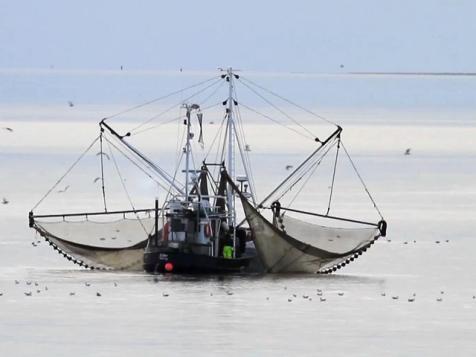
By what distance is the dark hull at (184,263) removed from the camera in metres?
40.8

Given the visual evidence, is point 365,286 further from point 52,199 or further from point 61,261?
point 52,199

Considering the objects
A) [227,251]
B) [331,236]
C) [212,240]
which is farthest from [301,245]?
[331,236]

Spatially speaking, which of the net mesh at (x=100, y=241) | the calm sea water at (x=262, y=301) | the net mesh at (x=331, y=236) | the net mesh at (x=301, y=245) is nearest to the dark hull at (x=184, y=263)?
the calm sea water at (x=262, y=301)

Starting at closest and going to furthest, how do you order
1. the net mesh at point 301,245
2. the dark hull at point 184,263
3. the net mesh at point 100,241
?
1. the dark hull at point 184,263
2. the net mesh at point 301,245
3. the net mesh at point 100,241

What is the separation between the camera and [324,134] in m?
120

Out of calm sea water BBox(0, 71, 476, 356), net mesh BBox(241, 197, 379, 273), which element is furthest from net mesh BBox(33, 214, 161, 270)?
net mesh BBox(241, 197, 379, 273)

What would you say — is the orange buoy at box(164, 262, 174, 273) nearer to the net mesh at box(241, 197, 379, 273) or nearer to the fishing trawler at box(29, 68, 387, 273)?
the fishing trawler at box(29, 68, 387, 273)

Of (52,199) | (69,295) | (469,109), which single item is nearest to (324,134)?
(52,199)

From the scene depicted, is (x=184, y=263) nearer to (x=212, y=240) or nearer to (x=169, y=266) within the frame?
(x=169, y=266)

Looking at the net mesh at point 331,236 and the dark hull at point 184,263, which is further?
the net mesh at point 331,236

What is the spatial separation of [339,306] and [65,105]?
156083 mm

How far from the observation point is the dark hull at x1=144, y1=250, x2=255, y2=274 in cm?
4078

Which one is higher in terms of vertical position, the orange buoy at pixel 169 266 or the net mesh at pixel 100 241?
the net mesh at pixel 100 241

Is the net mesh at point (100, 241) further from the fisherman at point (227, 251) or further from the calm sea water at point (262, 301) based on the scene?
the fisherman at point (227, 251)
